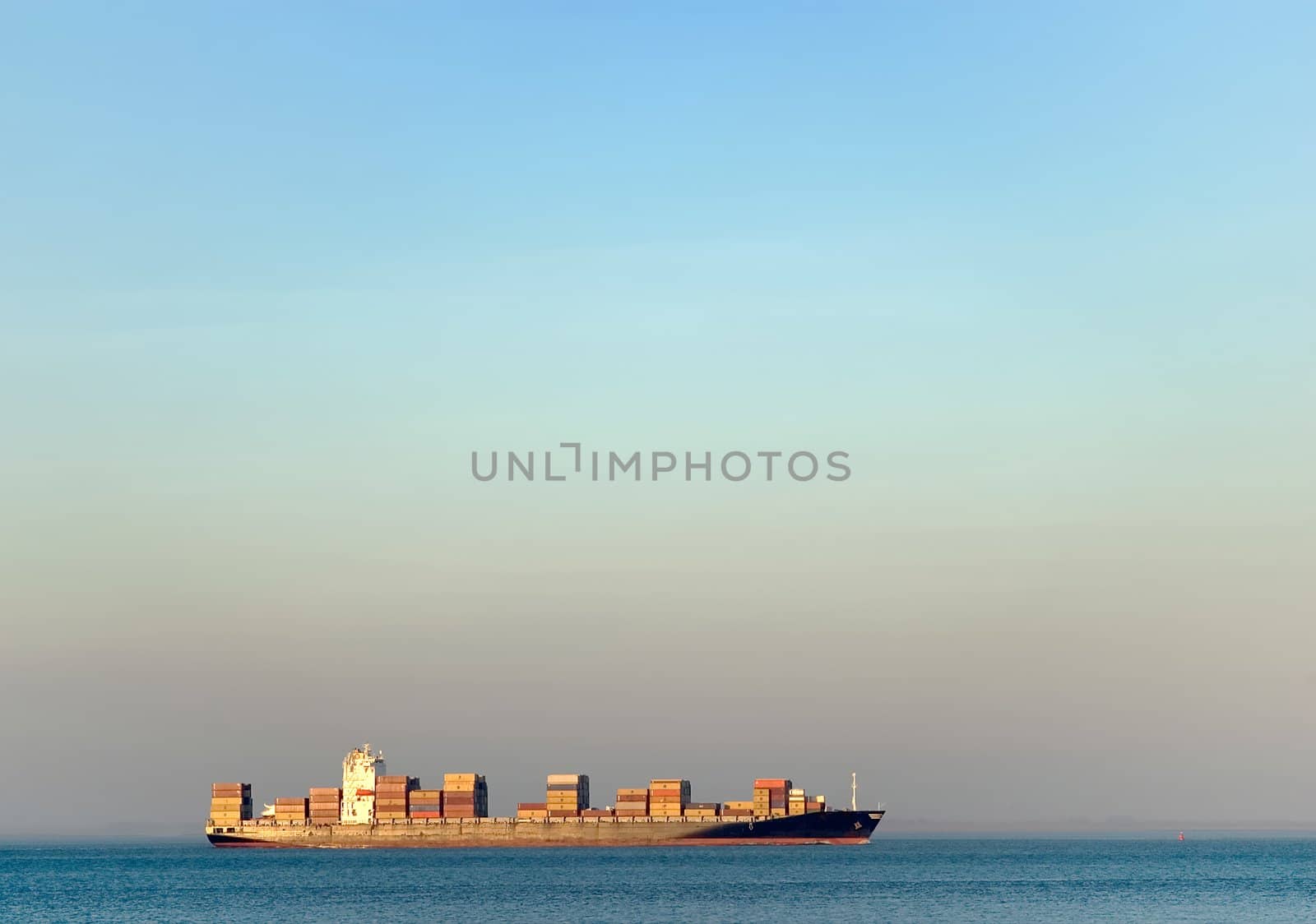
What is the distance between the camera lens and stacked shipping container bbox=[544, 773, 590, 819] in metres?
182

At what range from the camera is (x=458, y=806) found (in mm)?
180875

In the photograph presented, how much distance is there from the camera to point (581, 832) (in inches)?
7047

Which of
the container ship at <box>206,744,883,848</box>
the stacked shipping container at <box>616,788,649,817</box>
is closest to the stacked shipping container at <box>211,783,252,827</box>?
the container ship at <box>206,744,883,848</box>

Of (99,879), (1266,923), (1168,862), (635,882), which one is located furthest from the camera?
(1168,862)

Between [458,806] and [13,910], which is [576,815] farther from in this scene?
[13,910]

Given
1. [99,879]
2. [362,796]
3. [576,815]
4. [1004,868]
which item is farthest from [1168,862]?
[99,879]

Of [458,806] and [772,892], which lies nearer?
[772,892]

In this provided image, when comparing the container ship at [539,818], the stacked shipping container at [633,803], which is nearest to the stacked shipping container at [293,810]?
the container ship at [539,818]

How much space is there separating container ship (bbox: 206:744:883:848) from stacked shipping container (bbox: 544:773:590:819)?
106 millimetres

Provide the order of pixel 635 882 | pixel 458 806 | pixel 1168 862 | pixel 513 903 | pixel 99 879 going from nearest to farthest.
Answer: pixel 513 903 < pixel 635 882 < pixel 99 879 < pixel 458 806 < pixel 1168 862

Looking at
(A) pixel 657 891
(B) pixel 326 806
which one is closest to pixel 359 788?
(B) pixel 326 806

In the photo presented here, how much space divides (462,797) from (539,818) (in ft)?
33.1

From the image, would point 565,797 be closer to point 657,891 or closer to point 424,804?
point 424,804

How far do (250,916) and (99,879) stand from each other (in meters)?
77.3
